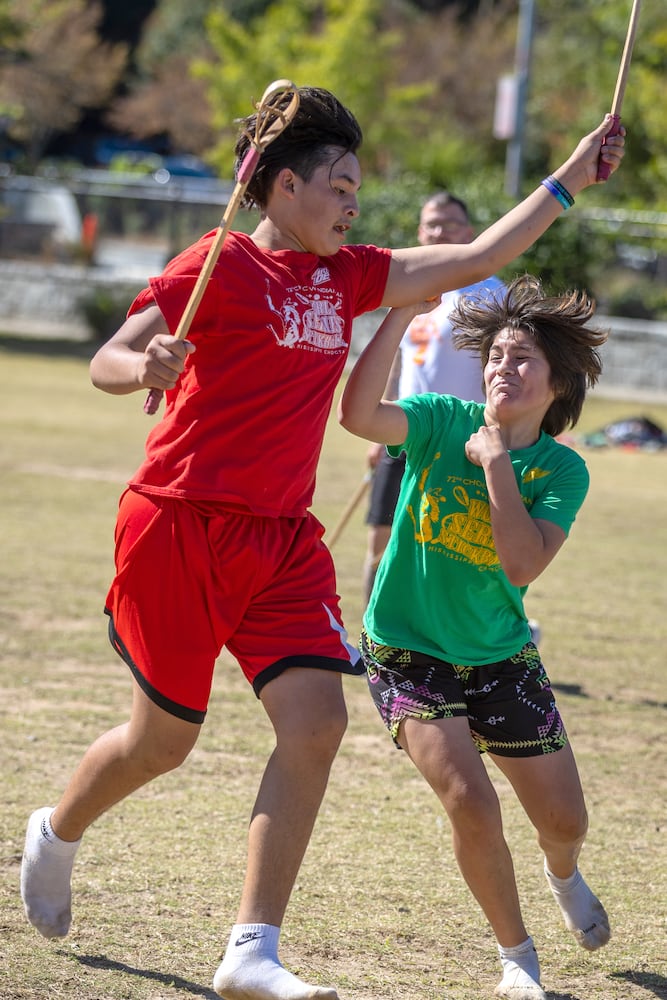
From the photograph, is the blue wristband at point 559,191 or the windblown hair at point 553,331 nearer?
the blue wristband at point 559,191

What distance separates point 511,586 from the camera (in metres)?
3.63

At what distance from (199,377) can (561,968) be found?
1.83 metres

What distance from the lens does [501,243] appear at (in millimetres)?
3516

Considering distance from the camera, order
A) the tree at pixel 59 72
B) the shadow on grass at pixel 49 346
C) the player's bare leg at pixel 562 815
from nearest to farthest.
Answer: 1. the player's bare leg at pixel 562 815
2. the shadow on grass at pixel 49 346
3. the tree at pixel 59 72

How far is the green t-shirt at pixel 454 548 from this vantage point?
11.6 feet

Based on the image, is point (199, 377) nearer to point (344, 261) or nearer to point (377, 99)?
point (344, 261)

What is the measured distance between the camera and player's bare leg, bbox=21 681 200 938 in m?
3.27

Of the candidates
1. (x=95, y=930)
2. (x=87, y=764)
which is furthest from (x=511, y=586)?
(x=95, y=930)

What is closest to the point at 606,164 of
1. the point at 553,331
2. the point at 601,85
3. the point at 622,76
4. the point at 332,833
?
the point at 622,76

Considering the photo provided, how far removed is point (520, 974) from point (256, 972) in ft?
2.46

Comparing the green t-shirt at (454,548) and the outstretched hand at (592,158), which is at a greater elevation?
the outstretched hand at (592,158)

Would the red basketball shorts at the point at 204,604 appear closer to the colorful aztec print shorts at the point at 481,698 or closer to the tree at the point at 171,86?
the colorful aztec print shorts at the point at 481,698

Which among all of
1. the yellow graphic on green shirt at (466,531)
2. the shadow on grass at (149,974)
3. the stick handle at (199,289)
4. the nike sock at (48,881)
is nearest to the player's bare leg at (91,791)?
the nike sock at (48,881)

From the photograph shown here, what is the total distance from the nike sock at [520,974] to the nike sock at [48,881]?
42.8 inches
